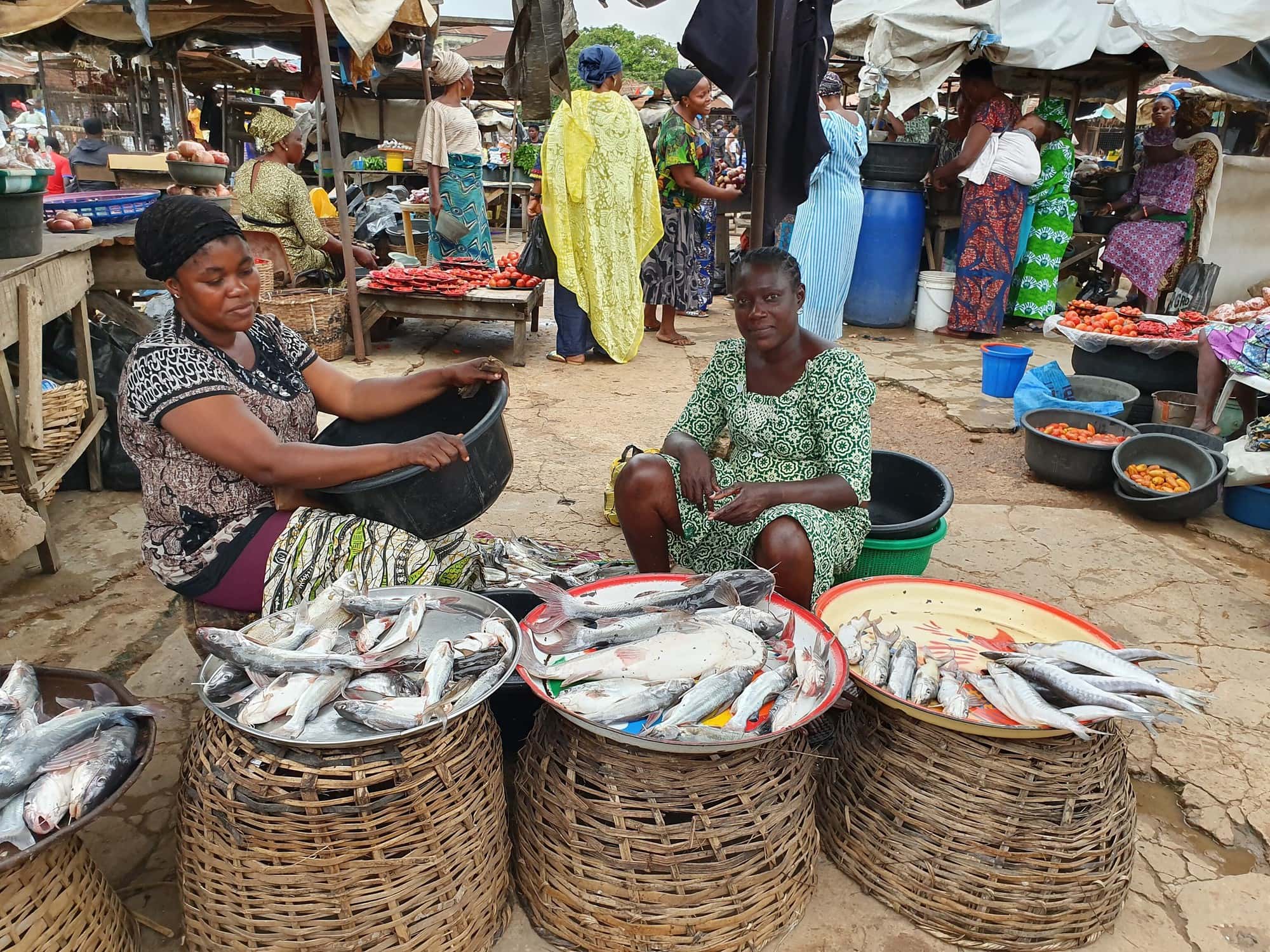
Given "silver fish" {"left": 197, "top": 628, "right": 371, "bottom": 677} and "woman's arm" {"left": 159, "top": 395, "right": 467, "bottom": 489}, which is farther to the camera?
"woman's arm" {"left": 159, "top": 395, "right": 467, "bottom": 489}

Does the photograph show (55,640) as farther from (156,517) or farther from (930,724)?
(930,724)

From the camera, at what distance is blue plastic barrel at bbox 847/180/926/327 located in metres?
8.27

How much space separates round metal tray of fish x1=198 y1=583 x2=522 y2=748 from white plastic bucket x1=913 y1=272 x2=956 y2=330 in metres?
7.65

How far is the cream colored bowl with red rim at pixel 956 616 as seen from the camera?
2305 mm

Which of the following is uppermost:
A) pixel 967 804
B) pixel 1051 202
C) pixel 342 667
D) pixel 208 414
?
pixel 1051 202

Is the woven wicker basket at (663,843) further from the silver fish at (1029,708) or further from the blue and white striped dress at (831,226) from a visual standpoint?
the blue and white striped dress at (831,226)

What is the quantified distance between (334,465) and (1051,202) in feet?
25.9

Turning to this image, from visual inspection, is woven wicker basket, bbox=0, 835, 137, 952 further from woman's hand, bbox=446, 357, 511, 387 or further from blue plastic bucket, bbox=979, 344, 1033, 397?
blue plastic bucket, bbox=979, 344, 1033, 397

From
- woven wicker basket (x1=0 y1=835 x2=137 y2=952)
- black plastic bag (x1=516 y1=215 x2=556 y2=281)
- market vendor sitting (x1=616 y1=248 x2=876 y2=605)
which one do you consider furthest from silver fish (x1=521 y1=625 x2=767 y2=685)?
black plastic bag (x1=516 y1=215 x2=556 y2=281)

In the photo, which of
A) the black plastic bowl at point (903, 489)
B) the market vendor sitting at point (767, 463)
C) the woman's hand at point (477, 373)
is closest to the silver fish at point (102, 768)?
the woman's hand at point (477, 373)

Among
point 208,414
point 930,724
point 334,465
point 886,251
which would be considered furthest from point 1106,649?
point 886,251

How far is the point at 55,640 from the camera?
10.3 feet

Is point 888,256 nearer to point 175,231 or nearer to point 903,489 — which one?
point 903,489

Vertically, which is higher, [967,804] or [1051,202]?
[1051,202]
